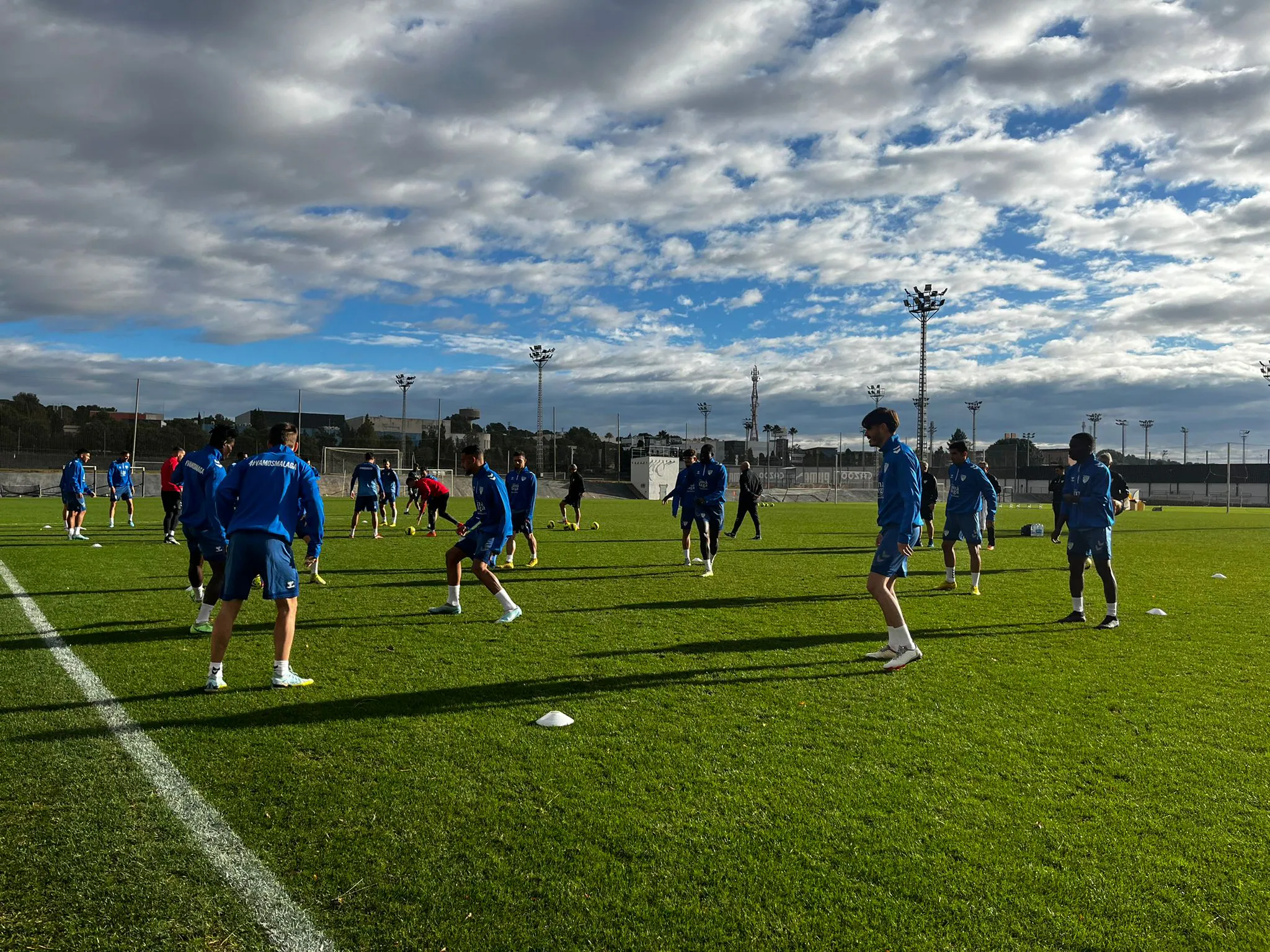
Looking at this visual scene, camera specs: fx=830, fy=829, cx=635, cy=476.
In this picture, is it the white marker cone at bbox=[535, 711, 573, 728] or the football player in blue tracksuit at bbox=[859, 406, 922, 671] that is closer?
the white marker cone at bbox=[535, 711, 573, 728]

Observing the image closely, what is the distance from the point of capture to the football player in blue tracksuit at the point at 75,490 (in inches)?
676

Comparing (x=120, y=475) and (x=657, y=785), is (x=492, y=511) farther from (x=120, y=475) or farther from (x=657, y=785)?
(x=120, y=475)

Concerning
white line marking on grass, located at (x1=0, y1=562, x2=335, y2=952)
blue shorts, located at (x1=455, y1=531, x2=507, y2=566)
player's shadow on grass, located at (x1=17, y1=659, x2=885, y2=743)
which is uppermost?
blue shorts, located at (x1=455, y1=531, x2=507, y2=566)

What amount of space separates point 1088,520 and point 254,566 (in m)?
8.08

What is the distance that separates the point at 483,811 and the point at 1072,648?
606cm

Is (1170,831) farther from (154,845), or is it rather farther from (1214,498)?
(1214,498)

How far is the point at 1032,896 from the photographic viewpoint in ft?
10.1

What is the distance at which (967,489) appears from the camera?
11.5 meters

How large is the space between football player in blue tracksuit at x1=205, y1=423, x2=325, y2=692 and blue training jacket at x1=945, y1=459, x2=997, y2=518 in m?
8.63

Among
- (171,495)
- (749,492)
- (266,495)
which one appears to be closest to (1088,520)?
(266,495)

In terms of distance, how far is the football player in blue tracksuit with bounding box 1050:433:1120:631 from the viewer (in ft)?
28.7

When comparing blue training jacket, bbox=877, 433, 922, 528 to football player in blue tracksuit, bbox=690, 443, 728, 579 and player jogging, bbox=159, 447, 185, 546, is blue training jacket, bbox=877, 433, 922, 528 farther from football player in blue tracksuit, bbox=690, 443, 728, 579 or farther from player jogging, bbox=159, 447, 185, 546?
player jogging, bbox=159, 447, 185, 546

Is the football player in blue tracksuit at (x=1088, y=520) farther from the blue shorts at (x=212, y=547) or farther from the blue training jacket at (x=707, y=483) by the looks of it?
the blue shorts at (x=212, y=547)

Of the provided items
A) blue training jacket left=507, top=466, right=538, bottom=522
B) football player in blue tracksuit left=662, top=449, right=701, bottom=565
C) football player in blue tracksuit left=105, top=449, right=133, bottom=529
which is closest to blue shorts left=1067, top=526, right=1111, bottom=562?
football player in blue tracksuit left=662, top=449, right=701, bottom=565
